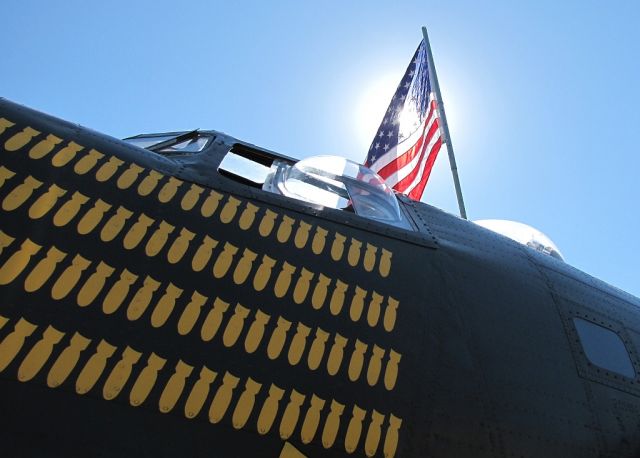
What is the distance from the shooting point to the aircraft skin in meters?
2.61

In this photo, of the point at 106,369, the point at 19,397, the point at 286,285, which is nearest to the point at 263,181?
the point at 286,285

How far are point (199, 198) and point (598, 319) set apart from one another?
4.28 m

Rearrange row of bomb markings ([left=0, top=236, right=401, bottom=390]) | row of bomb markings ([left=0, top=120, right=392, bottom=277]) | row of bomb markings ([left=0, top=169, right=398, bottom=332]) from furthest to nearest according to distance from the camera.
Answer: row of bomb markings ([left=0, top=120, right=392, bottom=277]) → row of bomb markings ([left=0, top=169, right=398, bottom=332]) → row of bomb markings ([left=0, top=236, right=401, bottom=390])

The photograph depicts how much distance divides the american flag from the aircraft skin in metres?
7.02

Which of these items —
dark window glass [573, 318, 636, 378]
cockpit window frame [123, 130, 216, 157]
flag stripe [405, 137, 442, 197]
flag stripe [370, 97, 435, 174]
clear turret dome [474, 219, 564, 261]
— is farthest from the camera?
flag stripe [370, 97, 435, 174]

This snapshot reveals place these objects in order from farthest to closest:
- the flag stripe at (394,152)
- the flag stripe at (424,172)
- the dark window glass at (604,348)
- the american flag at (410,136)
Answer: the flag stripe at (394,152) < the american flag at (410,136) < the flag stripe at (424,172) < the dark window glass at (604,348)

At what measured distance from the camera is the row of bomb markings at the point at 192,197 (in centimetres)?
313

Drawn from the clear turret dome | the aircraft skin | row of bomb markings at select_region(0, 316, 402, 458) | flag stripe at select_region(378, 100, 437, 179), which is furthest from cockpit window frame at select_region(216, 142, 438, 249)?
flag stripe at select_region(378, 100, 437, 179)

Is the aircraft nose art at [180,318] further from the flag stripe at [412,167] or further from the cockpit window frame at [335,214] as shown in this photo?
the flag stripe at [412,167]

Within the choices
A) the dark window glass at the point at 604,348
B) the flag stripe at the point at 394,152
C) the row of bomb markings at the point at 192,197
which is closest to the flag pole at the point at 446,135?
the flag stripe at the point at 394,152

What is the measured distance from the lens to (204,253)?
3248mm

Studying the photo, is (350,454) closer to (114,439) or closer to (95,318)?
(114,439)

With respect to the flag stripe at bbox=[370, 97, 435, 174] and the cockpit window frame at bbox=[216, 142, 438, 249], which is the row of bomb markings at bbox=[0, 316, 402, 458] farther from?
the flag stripe at bbox=[370, 97, 435, 174]

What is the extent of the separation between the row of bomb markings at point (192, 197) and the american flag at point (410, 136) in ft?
24.1
